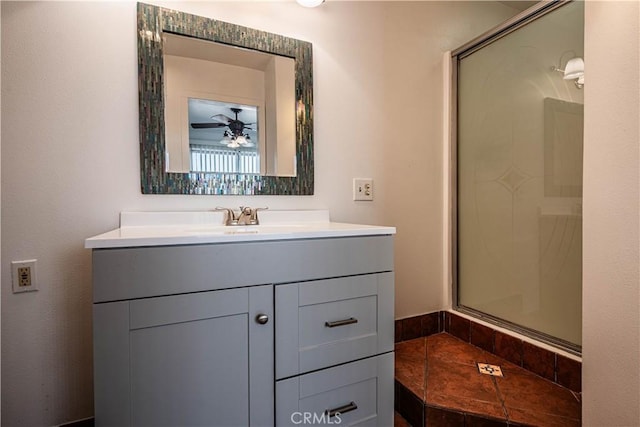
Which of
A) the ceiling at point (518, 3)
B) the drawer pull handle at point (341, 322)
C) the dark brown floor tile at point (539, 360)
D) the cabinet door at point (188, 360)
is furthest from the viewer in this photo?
the ceiling at point (518, 3)

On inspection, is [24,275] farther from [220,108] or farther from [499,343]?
[499,343]

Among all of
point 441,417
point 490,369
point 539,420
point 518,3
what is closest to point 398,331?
point 490,369

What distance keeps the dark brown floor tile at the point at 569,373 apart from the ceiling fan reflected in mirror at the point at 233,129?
5.28 feet

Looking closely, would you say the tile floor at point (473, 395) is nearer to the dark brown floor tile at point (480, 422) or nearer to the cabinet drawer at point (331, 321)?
the dark brown floor tile at point (480, 422)

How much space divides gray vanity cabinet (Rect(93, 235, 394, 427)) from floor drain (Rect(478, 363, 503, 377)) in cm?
56

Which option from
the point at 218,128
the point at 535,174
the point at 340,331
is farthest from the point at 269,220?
the point at 535,174

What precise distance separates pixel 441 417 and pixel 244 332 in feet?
2.76

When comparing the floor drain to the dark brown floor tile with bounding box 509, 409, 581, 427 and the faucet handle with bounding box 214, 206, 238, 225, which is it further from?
the faucet handle with bounding box 214, 206, 238, 225

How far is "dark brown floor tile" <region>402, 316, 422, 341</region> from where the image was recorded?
1783mm

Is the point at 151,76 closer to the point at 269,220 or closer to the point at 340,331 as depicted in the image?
the point at 269,220

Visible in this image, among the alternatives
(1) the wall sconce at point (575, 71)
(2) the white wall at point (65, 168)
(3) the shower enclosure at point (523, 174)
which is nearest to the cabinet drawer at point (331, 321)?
(2) the white wall at point (65, 168)

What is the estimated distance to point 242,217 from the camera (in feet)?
4.44

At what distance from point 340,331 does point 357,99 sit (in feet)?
3.84

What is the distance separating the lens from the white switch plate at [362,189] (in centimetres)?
168
